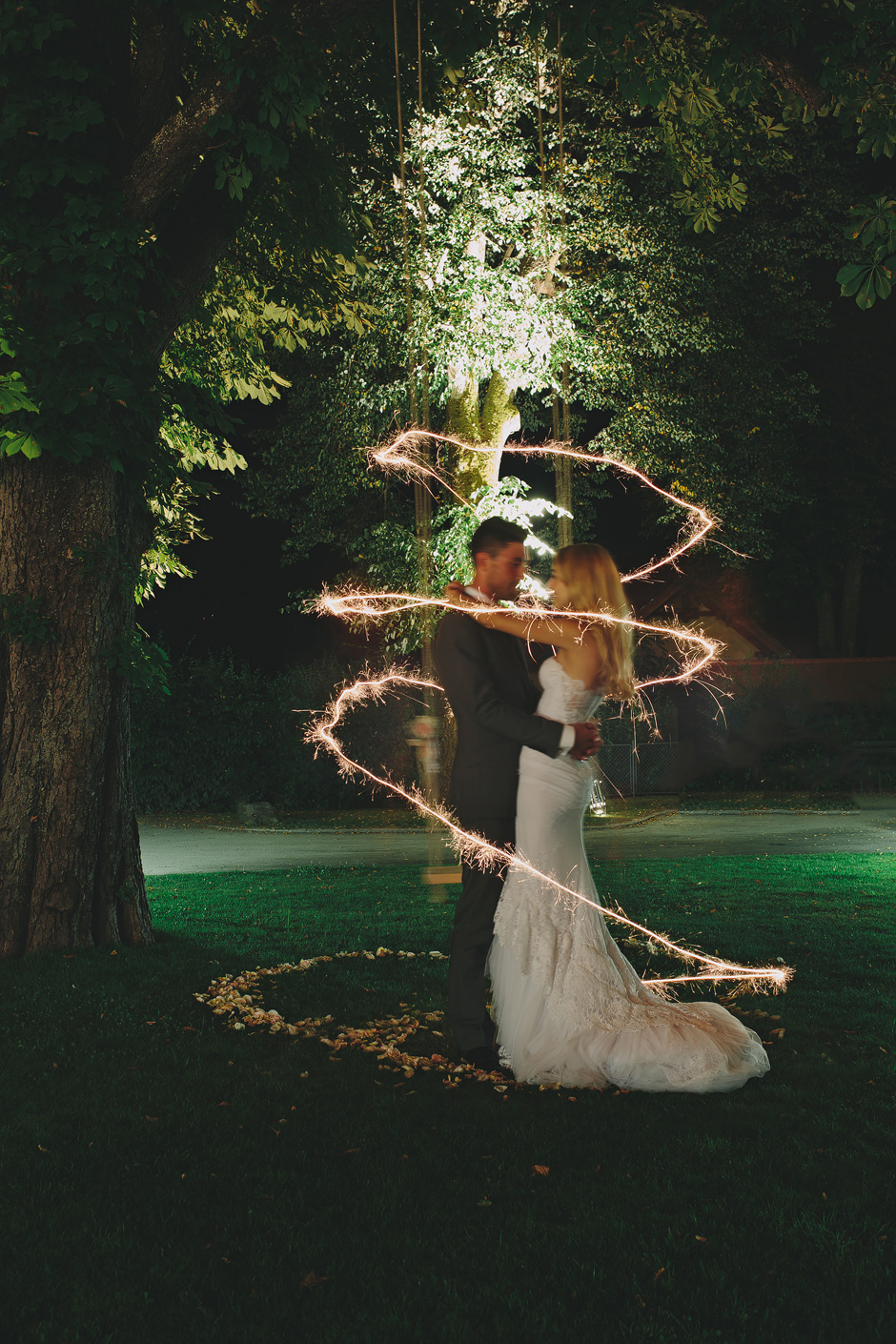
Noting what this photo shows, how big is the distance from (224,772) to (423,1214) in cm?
1974

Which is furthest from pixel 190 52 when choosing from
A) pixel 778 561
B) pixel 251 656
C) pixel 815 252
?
pixel 778 561

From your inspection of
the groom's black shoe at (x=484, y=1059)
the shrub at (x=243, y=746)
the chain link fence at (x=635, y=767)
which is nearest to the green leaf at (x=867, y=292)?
the groom's black shoe at (x=484, y=1059)

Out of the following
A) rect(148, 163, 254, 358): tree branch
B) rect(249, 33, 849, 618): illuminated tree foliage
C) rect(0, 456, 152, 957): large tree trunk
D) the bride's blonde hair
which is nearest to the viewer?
the bride's blonde hair

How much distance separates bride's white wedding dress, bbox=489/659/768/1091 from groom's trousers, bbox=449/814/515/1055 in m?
0.06

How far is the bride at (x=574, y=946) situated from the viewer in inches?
187

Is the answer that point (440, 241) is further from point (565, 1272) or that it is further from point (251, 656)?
point (251, 656)

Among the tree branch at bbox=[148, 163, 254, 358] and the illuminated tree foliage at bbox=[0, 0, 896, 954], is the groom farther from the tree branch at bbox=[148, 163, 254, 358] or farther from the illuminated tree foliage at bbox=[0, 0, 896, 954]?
the tree branch at bbox=[148, 163, 254, 358]

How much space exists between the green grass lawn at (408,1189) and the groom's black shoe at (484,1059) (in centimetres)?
23

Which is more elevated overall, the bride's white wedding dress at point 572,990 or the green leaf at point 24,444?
the green leaf at point 24,444

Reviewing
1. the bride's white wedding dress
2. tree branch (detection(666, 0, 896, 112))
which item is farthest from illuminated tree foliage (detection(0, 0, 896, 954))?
the bride's white wedding dress

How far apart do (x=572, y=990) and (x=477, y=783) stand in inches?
42.0

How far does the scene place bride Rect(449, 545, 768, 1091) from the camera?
4738mm

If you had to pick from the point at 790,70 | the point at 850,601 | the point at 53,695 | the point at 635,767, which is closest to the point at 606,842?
the point at 635,767

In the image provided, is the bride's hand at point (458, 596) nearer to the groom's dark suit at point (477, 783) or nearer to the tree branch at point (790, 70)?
the groom's dark suit at point (477, 783)
